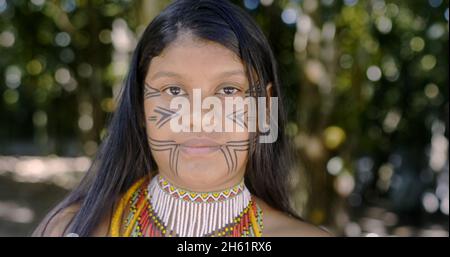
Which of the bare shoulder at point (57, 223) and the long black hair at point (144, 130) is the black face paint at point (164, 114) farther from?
the bare shoulder at point (57, 223)

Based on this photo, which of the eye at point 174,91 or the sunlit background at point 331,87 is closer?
the eye at point 174,91

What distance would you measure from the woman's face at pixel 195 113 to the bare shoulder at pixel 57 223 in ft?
0.86

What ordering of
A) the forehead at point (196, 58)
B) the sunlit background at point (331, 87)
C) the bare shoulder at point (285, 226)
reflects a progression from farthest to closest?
the sunlit background at point (331, 87)
the bare shoulder at point (285, 226)
the forehead at point (196, 58)

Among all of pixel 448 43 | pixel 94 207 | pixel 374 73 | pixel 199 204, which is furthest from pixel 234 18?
pixel 374 73

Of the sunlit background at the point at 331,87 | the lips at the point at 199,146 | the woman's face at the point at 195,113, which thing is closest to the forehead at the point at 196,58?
the woman's face at the point at 195,113

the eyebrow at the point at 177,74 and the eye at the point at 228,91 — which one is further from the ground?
the eyebrow at the point at 177,74

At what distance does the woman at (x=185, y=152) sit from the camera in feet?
3.77

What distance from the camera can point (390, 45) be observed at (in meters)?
4.49

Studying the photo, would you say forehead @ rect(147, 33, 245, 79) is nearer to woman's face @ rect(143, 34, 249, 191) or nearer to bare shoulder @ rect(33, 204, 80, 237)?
woman's face @ rect(143, 34, 249, 191)

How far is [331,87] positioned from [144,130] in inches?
79.6

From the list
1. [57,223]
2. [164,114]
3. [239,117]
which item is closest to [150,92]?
[164,114]

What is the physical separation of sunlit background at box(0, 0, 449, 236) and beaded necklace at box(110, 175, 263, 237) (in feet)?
2.10

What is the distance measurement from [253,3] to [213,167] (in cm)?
225

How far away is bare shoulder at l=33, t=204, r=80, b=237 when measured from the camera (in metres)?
1.27
